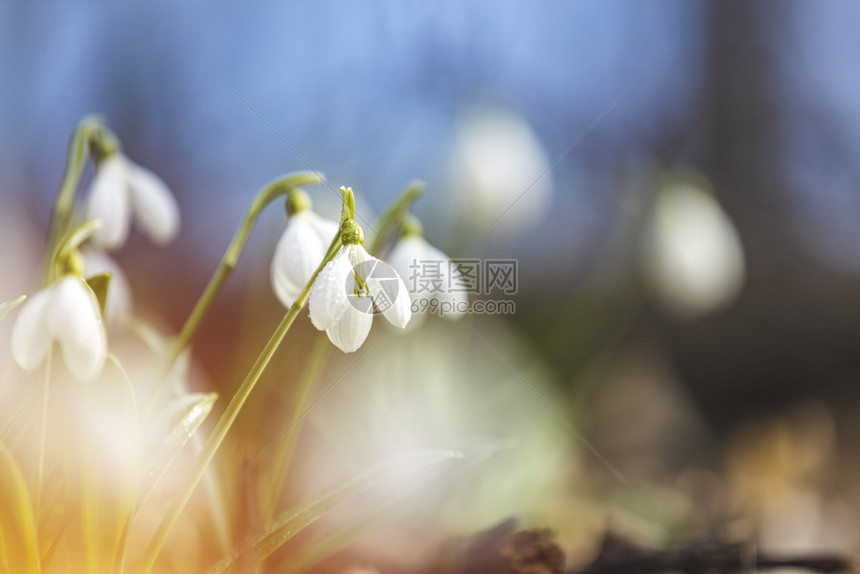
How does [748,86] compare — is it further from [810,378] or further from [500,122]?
[500,122]

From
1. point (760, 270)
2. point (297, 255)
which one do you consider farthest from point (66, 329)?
point (760, 270)

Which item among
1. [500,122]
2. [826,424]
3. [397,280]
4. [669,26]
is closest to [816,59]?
[669,26]

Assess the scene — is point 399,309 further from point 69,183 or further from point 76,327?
point 69,183

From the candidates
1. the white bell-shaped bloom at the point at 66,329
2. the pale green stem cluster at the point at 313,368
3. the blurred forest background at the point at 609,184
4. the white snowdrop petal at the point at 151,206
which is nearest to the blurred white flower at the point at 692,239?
the blurred forest background at the point at 609,184

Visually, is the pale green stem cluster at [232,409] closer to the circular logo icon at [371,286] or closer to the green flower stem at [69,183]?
the circular logo icon at [371,286]

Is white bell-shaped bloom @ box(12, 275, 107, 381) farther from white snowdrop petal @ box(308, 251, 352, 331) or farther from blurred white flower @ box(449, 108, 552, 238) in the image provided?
blurred white flower @ box(449, 108, 552, 238)

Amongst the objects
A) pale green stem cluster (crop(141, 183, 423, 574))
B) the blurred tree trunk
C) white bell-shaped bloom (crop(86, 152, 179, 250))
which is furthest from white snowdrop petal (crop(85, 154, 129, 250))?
the blurred tree trunk
